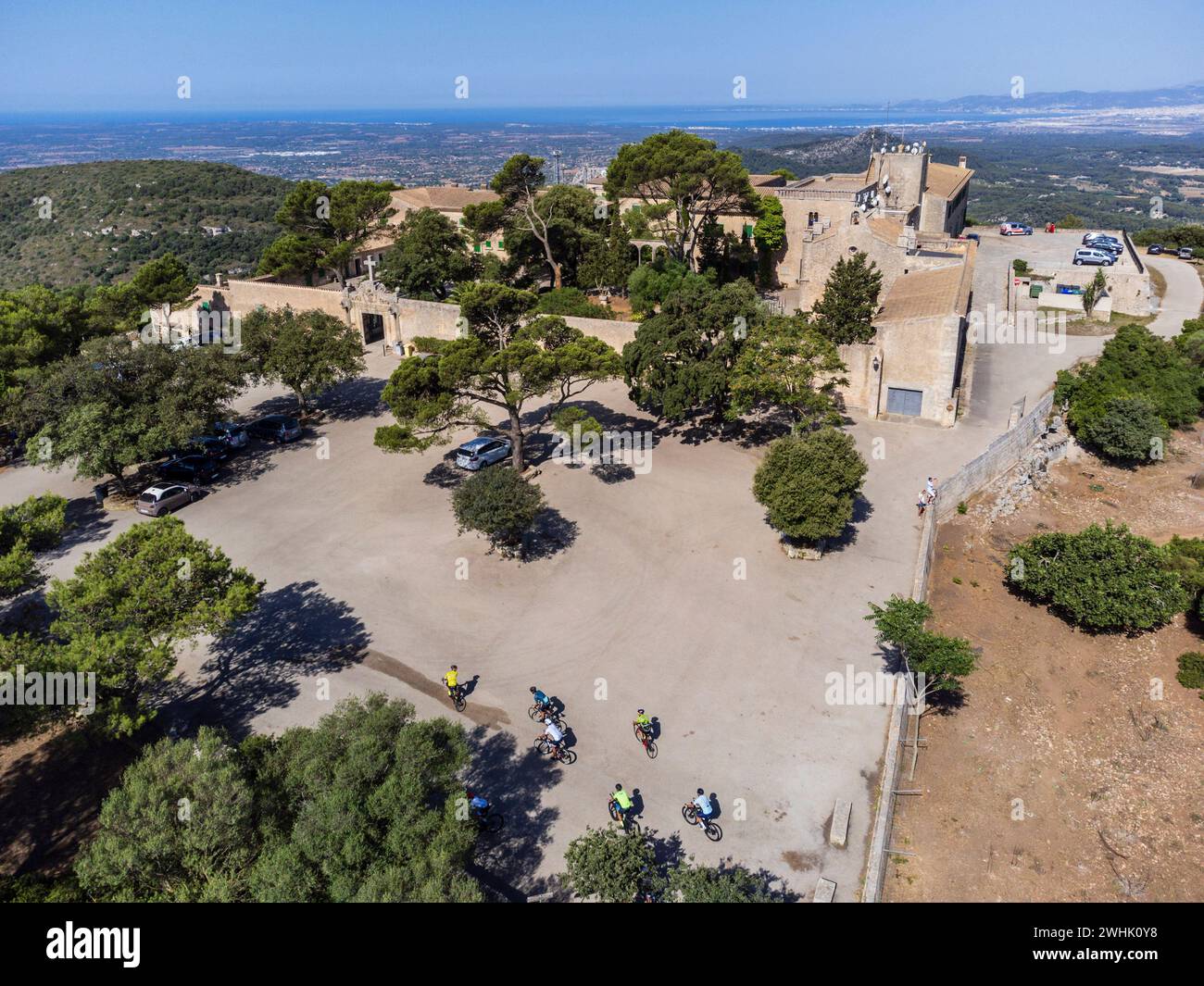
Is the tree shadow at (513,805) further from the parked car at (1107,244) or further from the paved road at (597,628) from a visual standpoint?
the parked car at (1107,244)

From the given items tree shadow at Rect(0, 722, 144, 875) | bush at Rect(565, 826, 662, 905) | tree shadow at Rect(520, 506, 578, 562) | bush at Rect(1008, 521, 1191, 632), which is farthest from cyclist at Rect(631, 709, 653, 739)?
bush at Rect(1008, 521, 1191, 632)

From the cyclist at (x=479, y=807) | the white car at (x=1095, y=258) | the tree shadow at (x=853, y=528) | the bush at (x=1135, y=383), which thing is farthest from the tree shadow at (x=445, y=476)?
the white car at (x=1095, y=258)

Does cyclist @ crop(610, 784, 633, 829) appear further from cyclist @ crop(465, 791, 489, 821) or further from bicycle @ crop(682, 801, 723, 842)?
cyclist @ crop(465, 791, 489, 821)

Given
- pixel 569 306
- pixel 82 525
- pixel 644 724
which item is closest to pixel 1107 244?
pixel 569 306

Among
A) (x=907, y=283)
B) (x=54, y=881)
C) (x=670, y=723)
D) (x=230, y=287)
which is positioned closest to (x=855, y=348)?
(x=907, y=283)

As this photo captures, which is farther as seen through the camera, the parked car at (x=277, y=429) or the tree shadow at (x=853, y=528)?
the parked car at (x=277, y=429)

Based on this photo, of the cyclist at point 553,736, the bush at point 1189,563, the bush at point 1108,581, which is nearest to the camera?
the cyclist at point 553,736
